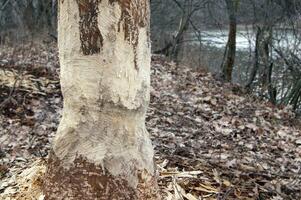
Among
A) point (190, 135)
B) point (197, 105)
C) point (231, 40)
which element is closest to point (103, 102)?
point (190, 135)

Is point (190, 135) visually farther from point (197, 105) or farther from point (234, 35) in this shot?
point (234, 35)

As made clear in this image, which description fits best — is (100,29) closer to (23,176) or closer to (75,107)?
(75,107)

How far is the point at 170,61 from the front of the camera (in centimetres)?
1298

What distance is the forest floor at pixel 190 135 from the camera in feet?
11.2

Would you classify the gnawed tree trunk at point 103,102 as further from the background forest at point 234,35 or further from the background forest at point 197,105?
the background forest at point 234,35

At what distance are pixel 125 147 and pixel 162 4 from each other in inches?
599

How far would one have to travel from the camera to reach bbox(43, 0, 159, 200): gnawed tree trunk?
7.77 feet

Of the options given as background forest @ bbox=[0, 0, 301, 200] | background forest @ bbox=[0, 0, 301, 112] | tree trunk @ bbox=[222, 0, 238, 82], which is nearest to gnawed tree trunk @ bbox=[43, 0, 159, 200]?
background forest @ bbox=[0, 0, 301, 200]

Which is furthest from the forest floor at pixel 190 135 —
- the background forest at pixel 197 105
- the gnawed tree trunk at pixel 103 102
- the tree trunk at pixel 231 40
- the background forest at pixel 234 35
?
the tree trunk at pixel 231 40

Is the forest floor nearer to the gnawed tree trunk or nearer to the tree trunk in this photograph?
the gnawed tree trunk

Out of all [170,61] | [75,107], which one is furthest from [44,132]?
[170,61]

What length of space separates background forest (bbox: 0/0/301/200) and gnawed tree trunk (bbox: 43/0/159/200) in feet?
1.69

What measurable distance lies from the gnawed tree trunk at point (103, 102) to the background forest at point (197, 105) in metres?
0.52

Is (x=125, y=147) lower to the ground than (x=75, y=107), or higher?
lower
